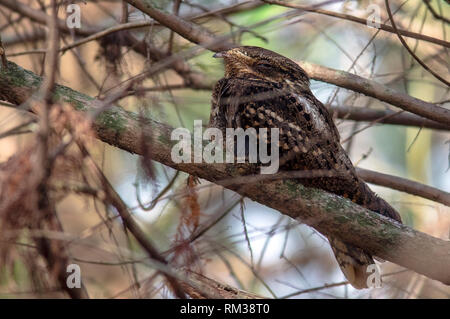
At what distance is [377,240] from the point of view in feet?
9.39

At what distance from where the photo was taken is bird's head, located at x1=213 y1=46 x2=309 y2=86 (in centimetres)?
353

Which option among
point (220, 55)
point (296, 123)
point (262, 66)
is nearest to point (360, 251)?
point (296, 123)

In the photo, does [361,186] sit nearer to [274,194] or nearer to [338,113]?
[274,194]

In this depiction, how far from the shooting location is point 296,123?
3141mm

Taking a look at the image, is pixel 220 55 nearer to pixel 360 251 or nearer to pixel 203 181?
pixel 203 181

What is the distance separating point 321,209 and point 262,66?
1135 millimetres

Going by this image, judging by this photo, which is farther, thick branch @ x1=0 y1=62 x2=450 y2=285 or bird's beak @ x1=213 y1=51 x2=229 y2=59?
bird's beak @ x1=213 y1=51 x2=229 y2=59

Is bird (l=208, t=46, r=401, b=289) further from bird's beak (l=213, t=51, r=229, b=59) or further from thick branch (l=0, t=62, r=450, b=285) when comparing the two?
thick branch (l=0, t=62, r=450, b=285)

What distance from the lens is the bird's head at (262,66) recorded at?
3.53 m

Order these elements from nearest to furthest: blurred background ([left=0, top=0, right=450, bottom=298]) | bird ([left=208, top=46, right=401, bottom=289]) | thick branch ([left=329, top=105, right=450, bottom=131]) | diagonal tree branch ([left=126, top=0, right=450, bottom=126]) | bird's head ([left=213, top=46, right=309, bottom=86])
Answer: blurred background ([left=0, top=0, right=450, bottom=298]) < bird ([left=208, top=46, right=401, bottom=289]) < diagonal tree branch ([left=126, top=0, right=450, bottom=126]) < bird's head ([left=213, top=46, right=309, bottom=86]) < thick branch ([left=329, top=105, right=450, bottom=131])

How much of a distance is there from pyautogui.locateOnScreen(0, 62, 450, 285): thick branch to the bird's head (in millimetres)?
912

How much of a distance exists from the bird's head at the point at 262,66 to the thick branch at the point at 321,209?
912 mm

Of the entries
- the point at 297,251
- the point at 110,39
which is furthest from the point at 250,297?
the point at 110,39

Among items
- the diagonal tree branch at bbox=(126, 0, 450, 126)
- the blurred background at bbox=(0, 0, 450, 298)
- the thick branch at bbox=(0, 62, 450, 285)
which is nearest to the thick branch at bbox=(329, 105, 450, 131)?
the blurred background at bbox=(0, 0, 450, 298)
